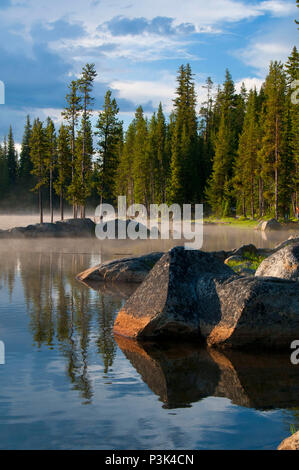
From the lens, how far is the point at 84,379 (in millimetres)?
7562

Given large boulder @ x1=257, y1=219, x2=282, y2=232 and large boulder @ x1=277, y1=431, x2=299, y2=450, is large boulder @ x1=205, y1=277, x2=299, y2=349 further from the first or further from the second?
large boulder @ x1=257, y1=219, x2=282, y2=232

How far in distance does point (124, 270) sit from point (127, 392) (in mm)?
9851

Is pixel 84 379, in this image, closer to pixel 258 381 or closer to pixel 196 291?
pixel 258 381

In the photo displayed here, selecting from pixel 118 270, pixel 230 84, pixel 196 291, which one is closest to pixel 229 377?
pixel 196 291

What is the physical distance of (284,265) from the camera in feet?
39.2

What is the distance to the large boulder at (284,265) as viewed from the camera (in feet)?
38.0

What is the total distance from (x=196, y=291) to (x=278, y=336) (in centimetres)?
173

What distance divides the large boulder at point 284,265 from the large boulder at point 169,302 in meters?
2.18

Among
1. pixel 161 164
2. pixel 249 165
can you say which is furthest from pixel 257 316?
pixel 161 164

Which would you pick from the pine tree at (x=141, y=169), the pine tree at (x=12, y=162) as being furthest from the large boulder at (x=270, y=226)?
the pine tree at (x=12, y=162)

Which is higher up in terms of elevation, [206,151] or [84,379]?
[206,151]

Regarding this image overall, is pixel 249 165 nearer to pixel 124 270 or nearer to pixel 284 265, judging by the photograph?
pixel 124 270

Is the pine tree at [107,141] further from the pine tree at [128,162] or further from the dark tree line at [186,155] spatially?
the pine tree at [128,162]

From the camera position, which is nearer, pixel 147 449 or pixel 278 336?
pixel 147 449
